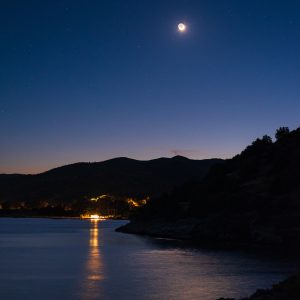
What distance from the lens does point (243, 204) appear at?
96938 mm

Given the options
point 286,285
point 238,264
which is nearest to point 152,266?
point 238,264

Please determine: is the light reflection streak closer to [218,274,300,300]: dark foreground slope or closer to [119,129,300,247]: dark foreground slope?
[218,274,300,300]: dark foreground slope

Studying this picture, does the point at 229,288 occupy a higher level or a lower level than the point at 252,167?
lower

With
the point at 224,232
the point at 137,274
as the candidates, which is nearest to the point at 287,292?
the point at 137,274

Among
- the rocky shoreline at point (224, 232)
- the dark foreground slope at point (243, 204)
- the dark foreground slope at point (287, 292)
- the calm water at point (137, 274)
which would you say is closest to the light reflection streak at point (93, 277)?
the calm water at point (137, 274)

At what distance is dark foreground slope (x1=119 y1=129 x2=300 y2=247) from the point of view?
287 ft

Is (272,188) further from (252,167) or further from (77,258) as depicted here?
(77,258)

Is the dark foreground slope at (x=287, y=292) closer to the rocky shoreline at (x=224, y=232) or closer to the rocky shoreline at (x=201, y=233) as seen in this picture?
the rocky shoreline at (x=224, y=232)

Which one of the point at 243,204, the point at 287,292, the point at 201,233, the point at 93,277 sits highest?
the point at 243,204

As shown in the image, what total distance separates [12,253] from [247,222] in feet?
129

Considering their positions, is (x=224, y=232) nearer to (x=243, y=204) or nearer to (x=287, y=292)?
(x=243, y=204)

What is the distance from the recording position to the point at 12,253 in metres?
72.1

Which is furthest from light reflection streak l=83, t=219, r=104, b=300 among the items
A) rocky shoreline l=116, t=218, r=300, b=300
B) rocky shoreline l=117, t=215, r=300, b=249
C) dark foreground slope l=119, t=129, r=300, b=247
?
dark foreground slope l=119, t=129, r=300, b=247

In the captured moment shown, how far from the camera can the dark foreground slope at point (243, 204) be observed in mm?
87625
